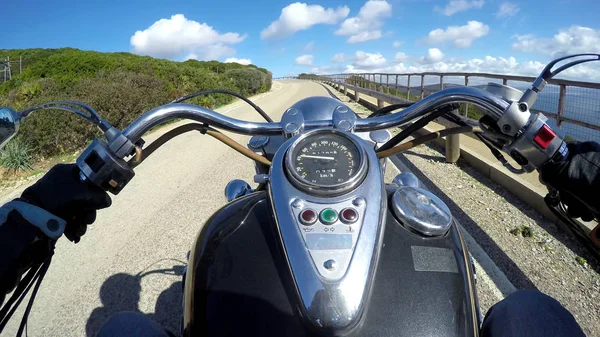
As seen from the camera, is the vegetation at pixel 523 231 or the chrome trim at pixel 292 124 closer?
the chrome trim at pixel 292 124

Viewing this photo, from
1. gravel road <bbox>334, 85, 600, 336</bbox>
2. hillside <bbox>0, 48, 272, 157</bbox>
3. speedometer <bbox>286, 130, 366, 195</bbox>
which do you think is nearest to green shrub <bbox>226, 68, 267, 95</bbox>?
hillside <bbox>0, 48, 272, 157</bbox>

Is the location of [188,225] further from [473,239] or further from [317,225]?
[317,225]

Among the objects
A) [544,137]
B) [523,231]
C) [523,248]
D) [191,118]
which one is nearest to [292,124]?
[191,118]

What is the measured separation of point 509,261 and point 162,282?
9.33 feet

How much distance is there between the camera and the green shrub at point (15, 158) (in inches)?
288

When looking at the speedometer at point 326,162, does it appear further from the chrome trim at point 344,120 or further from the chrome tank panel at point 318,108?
the chrome tank panel at point 318,108

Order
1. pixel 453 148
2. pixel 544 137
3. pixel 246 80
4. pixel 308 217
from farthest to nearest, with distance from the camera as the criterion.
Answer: pixel 246 80 < pixel 453 148 < pixel 544 137 < pixel 308 217

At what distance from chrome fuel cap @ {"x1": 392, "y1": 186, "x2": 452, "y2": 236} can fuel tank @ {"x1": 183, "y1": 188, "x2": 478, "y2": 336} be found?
22mm

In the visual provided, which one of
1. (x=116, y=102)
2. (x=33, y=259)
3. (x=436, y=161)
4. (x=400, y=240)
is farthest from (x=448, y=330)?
(x=116, y=102)

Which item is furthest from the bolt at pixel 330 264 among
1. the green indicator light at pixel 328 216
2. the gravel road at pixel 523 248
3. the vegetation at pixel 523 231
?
the vegetation at pixel 523 231

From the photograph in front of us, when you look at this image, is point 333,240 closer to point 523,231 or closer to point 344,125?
point 344,125

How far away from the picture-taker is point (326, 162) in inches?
48.9

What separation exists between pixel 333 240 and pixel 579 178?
70 centimetres

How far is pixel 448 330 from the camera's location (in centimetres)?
92
